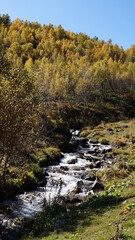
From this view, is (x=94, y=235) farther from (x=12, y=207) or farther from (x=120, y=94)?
(x=120, y=94)

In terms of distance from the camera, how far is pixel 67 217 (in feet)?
62.6

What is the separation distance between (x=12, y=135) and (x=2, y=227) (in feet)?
21.6

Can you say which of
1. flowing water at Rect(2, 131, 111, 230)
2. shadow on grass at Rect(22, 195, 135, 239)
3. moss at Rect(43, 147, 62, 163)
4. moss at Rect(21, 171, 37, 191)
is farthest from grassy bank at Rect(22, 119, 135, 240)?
moss at Rect(43, 147, 62, 163)

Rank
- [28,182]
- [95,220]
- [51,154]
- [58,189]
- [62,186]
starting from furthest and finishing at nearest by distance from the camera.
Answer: [51,154]
[62,186]
[58,189]
[28,182]
[95,220]

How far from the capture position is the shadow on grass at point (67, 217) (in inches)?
679

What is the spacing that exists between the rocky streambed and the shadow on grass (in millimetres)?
1047

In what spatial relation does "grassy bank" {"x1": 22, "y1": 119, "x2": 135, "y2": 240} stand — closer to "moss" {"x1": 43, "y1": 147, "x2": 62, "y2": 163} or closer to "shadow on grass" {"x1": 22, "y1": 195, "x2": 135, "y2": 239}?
"shadow on grass" {"x1": 22, "y1": 195, "x2": 135, "y2": 239}

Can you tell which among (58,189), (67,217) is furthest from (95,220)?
(58,189)

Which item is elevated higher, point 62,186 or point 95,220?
point 95,220

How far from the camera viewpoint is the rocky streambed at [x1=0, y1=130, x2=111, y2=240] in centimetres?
2114

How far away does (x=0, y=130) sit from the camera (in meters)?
17.6

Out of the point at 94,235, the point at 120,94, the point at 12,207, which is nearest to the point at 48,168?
the point at 12,207

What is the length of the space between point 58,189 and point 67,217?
1081 cm

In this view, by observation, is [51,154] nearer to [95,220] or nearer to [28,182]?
[28,182]
